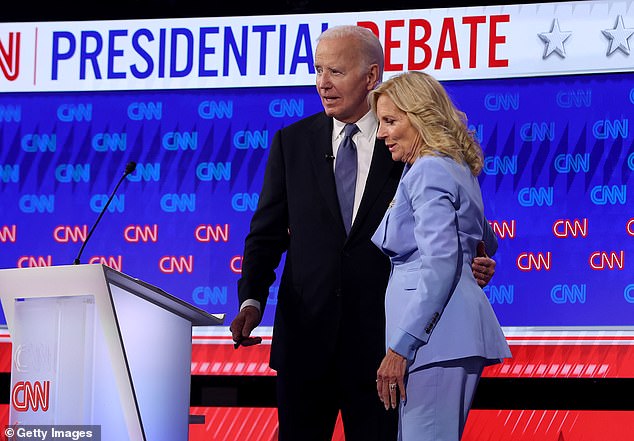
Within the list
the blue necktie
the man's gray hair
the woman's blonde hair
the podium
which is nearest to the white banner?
the man's gray hair

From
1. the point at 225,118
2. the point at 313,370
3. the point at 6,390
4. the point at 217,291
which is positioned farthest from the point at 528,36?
the point at 6,390

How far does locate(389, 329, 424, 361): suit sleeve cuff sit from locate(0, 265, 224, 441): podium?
0.58 metres

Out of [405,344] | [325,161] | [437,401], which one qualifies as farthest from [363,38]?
[437,401]

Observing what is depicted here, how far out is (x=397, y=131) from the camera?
229cm

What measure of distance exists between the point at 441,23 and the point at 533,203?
0.77 metres

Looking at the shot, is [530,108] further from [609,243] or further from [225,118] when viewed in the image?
[225,118]

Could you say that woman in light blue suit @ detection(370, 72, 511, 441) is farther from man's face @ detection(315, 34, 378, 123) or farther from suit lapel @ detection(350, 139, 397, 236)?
man's face @ detection(315, 34, 378, 123)

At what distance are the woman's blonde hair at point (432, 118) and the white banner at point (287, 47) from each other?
1.55m

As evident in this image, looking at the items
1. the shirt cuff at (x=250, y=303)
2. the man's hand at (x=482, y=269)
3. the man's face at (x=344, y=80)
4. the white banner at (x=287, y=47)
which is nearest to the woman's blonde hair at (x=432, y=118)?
the man's hand at (x=482, y=269)

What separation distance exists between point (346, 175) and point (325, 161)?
0.07 m

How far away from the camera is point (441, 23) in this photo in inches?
151

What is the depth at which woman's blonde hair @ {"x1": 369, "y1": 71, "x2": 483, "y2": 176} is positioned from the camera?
2.24 metres

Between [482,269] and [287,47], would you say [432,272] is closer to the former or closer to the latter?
[482,269]

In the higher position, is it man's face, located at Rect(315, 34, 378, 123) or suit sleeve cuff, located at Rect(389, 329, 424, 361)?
man's face, located at Rect(315, 34, 378, 123)
